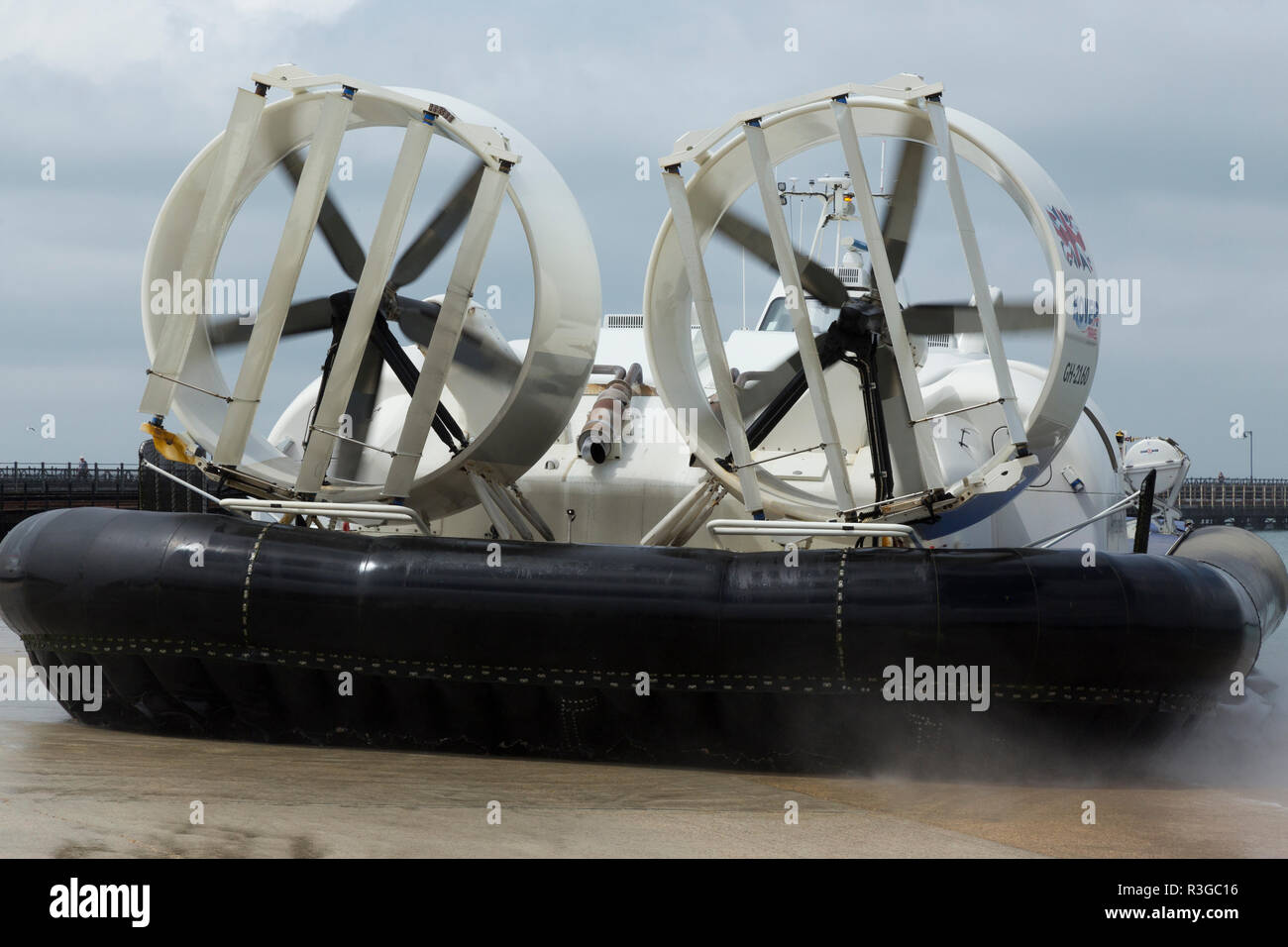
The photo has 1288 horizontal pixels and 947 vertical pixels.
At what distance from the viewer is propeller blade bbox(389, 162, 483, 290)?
6.79m

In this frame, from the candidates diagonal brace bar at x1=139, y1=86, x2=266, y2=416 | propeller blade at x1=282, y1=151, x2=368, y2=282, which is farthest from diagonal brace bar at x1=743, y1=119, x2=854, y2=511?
diagonal brace bar at x1=139, y1=86, x2=266, y2=416

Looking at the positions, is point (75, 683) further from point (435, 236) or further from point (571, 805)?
point (435, 236)

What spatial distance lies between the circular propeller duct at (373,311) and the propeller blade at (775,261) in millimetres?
696

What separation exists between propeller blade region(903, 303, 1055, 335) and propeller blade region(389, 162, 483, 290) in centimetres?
212

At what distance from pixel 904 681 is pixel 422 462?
3269mm

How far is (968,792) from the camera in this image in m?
5.10

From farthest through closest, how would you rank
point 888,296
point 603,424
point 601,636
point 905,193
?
point 603,424 → point 905,193 → point 888,296 → point 601,636

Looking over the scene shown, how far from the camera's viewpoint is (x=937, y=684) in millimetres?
5199

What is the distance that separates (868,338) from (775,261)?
67cm

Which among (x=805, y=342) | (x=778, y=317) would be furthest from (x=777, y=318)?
(x=805, y=342)

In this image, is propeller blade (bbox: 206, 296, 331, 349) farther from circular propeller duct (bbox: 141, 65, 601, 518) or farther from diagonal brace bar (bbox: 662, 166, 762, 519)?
diagonal brace bar (bbox: 662, 166, 762, 519)

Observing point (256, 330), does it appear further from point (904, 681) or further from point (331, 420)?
point (904, 681)

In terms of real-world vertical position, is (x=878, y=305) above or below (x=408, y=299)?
below
